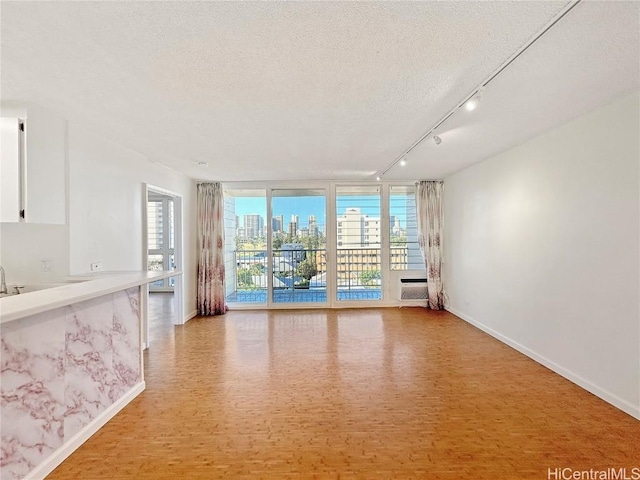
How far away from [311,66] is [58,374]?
8.01 ft

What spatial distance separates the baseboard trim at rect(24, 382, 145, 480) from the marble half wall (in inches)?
0.8

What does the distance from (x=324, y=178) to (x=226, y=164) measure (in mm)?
1792

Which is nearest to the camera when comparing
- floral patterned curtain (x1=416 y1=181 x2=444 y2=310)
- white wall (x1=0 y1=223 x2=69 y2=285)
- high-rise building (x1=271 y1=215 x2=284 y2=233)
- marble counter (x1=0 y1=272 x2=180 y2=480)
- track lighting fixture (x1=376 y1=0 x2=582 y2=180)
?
track lighting fixture (x1=376 y1=0 x2=582 y2=180)

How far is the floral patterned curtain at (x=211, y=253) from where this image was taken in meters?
5.44

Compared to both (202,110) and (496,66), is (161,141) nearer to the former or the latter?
(202,110)

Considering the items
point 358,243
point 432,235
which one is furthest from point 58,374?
point 432,235

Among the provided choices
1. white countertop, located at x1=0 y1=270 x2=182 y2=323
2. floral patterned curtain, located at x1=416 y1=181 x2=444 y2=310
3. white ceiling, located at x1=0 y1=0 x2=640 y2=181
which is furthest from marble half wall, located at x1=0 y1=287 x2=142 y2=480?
floral patterned curtain, located at x1=416 y1=181 x2=444 y2=310

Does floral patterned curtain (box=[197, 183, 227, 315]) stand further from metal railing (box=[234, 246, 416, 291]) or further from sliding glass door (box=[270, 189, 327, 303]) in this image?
sliding glass door (box=[270, 189, 327, 303])

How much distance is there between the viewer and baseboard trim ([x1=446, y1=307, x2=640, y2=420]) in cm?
232

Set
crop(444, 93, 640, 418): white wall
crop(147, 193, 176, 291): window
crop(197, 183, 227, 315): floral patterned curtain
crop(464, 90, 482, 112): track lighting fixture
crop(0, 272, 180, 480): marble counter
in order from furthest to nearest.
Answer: crop(147, 193, 176, 291): window → crop(197, 183, 227, 315): floral patterned curtain → crop(444, 93, 640, 418): white wall → crop(464, 90, 482, 112): track lighting fixture → crop(0, 272, 180, 480): marble counter

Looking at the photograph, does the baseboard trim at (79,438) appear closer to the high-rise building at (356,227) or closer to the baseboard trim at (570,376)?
the baseboard trim at (570,376)

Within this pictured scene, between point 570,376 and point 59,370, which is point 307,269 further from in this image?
point 59,370

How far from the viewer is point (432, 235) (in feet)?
18.5

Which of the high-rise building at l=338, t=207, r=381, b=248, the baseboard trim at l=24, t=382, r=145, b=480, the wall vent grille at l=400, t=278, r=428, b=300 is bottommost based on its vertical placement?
the baseboard trim at l=24, t=382, r=145, b=480
